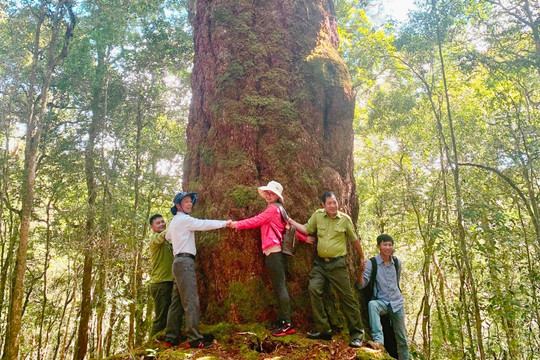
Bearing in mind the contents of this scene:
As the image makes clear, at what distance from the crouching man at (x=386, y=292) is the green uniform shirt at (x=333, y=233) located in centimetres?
73

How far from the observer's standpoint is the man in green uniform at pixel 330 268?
14.0 ft

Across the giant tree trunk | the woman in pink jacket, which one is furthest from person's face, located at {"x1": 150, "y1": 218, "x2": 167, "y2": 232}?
the woman in pink jacket

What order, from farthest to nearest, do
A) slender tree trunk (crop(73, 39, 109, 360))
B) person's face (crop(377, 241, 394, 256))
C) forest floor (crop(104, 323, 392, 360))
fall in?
slender tree trunk (crop(73, 39, 109, 360))
person's face (crop(377, 241, 394, 256))
forest floor (crop(104, 323, 392, 360))

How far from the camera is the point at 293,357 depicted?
3672mm

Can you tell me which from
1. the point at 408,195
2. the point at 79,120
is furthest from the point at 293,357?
the point at 79,120

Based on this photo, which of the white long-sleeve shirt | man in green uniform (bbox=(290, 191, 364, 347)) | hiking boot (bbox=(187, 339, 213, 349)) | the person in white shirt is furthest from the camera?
the white long-sleeve shirt

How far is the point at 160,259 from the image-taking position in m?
5.28

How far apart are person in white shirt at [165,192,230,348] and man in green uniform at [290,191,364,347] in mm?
1245

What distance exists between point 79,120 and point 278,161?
31.4ft

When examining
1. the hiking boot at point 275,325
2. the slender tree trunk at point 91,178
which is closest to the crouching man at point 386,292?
the hiking boot at point 275,325

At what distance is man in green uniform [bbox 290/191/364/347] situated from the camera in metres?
4.26

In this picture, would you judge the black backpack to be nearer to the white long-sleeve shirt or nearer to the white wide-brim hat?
the white wide-brim hat

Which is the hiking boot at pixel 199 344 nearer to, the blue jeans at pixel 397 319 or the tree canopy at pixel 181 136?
the blue jeans at pixel 397 319

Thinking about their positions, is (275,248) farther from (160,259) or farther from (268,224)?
(160,259)
